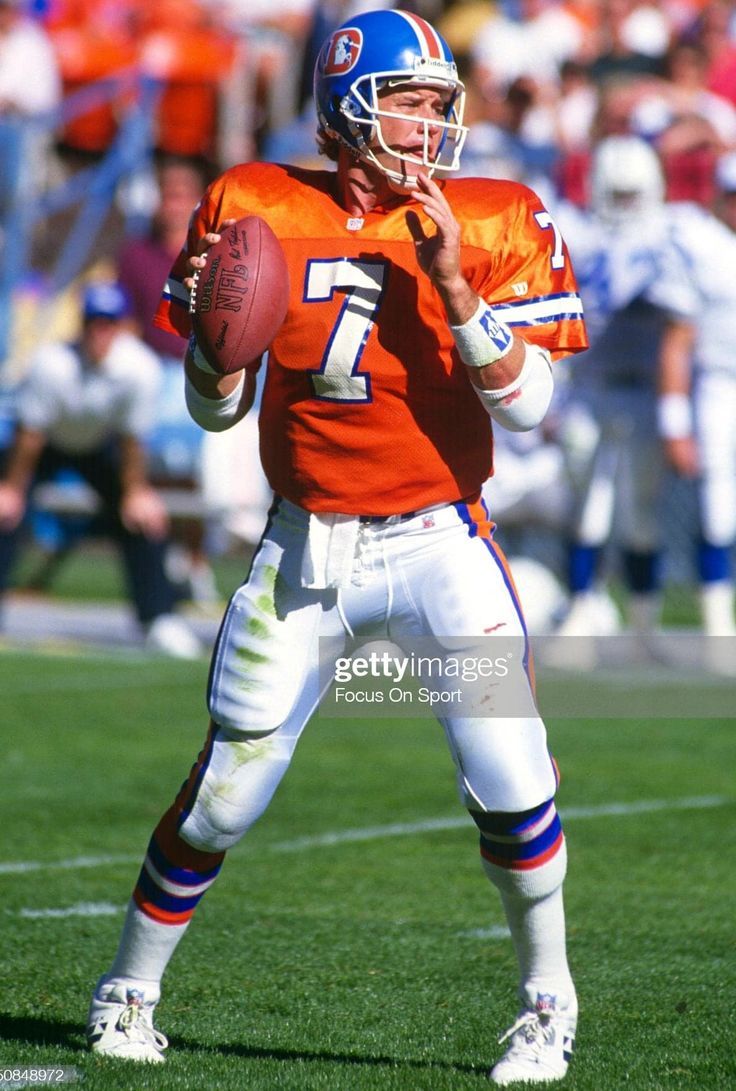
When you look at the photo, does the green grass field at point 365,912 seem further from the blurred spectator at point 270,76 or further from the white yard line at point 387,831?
the blurred spectator at point 270,76

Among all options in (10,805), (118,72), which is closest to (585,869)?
(10,805)

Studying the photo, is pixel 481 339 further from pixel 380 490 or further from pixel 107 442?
pixel 107 442

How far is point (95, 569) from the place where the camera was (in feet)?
42.2

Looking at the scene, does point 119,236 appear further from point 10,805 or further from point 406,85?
point 406,85

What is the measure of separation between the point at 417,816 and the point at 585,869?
767mm

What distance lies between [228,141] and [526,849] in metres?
10.6

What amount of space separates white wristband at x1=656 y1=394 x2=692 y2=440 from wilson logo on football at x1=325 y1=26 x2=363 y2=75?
5.32 m

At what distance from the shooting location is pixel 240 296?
10.0 ft

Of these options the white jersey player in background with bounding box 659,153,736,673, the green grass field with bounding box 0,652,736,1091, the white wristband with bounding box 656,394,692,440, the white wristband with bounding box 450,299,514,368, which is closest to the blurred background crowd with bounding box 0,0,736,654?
the white jersey player in background with bounding box 659,153,736,673

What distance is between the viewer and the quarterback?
3.15 metres

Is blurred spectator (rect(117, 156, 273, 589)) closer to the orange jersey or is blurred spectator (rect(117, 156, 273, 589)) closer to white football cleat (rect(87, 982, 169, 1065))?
the orange jersey

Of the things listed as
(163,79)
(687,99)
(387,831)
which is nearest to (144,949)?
(387,831)

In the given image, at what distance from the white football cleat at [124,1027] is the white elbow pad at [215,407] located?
1001 millimetres

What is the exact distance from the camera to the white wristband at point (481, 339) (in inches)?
119
